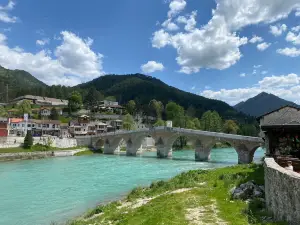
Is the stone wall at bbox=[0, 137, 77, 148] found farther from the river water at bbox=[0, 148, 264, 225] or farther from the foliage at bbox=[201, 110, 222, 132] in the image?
the foliage at bbox=[201, 110, 222, 132]

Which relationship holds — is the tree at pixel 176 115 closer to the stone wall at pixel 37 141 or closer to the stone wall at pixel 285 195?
the stone wall at pixel 37 141

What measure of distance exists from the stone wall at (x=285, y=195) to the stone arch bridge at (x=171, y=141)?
105 feet

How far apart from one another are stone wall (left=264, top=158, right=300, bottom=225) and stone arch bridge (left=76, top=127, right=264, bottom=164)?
31949mm

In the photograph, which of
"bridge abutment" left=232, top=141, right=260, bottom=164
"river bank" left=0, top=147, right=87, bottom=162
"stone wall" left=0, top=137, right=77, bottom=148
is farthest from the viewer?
"stone wall" left=0, top=137, right=77, bottom=148

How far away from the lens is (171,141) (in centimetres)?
5234

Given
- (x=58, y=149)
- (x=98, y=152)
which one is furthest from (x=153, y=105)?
(x=58, y=149)

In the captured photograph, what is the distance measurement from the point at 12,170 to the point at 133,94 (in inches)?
5750

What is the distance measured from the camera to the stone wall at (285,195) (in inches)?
246

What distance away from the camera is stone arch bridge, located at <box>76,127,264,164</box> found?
40438mm

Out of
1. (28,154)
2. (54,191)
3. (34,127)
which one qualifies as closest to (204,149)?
(28,154)

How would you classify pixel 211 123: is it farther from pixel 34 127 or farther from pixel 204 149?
pixel 34 127

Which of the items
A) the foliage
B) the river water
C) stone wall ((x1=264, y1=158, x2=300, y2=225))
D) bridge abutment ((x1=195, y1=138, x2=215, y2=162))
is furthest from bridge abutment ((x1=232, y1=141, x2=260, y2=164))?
the foliage

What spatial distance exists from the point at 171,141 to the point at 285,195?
149 ft

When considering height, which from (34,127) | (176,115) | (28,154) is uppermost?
(176,115)
